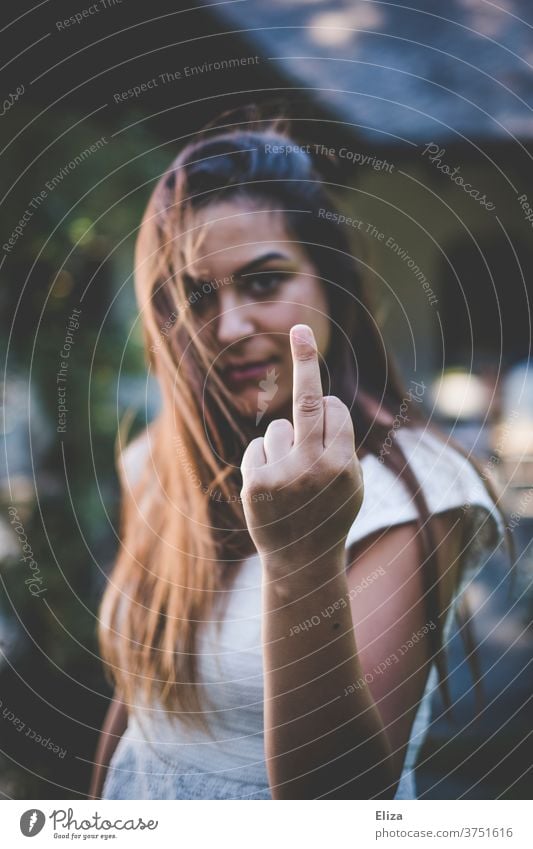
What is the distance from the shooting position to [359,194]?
2.29 feet

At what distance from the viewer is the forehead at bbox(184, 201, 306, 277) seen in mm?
660

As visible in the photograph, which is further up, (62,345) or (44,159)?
(44,159)

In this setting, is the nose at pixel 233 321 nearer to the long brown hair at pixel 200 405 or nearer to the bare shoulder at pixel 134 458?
the long brown hair at pixel 200 405

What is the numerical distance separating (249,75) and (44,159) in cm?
24

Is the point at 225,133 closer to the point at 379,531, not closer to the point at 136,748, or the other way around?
the point at 379,531

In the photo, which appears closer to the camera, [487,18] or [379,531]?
[379,531]

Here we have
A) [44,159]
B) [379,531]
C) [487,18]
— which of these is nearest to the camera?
[379,531]

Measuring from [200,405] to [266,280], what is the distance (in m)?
0.13

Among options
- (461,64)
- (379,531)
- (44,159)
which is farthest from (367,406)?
(44,159)

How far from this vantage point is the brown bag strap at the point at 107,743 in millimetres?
698

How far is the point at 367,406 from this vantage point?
0.66 meters

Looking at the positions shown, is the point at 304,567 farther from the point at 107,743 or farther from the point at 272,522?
the point at 107,743

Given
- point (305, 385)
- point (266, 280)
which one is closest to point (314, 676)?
point (305, 385)

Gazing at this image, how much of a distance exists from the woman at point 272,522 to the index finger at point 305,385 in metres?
0.01
